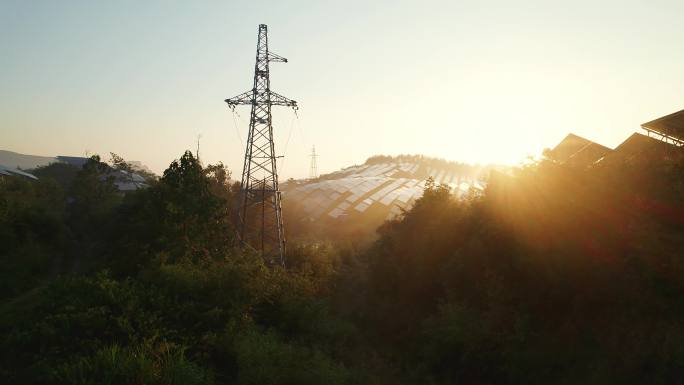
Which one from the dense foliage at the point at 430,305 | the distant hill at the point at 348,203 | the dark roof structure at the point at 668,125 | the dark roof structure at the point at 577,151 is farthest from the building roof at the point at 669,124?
the distant hill at the point at 348,203

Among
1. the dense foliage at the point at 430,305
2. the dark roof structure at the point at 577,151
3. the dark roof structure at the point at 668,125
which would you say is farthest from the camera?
the dark roof structure at the point at 668,125

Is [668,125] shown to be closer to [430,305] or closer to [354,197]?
[430,305]

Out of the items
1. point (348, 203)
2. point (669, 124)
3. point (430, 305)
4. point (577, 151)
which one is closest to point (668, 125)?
point (669, 124)

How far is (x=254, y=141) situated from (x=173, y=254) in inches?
343

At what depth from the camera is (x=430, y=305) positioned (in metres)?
18.6

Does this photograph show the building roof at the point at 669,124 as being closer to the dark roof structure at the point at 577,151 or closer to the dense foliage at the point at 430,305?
the dark roof structure at the point at 577,151

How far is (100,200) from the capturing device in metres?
44.5

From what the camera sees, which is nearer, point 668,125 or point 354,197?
point 668,125

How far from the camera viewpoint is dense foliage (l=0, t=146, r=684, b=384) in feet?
37.8

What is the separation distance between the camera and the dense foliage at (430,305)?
37.8 feet

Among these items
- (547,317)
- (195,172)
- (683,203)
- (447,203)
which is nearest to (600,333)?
(547,317)

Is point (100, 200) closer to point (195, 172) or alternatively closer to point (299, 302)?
point (195, 172)

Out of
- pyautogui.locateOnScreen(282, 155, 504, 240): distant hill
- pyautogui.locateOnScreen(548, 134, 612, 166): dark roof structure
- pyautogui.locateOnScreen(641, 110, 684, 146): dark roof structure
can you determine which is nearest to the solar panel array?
pyautogui.locateOnScreen(282, 155, 504, 240): distant hill

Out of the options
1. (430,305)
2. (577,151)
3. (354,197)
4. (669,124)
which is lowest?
(430,305)
